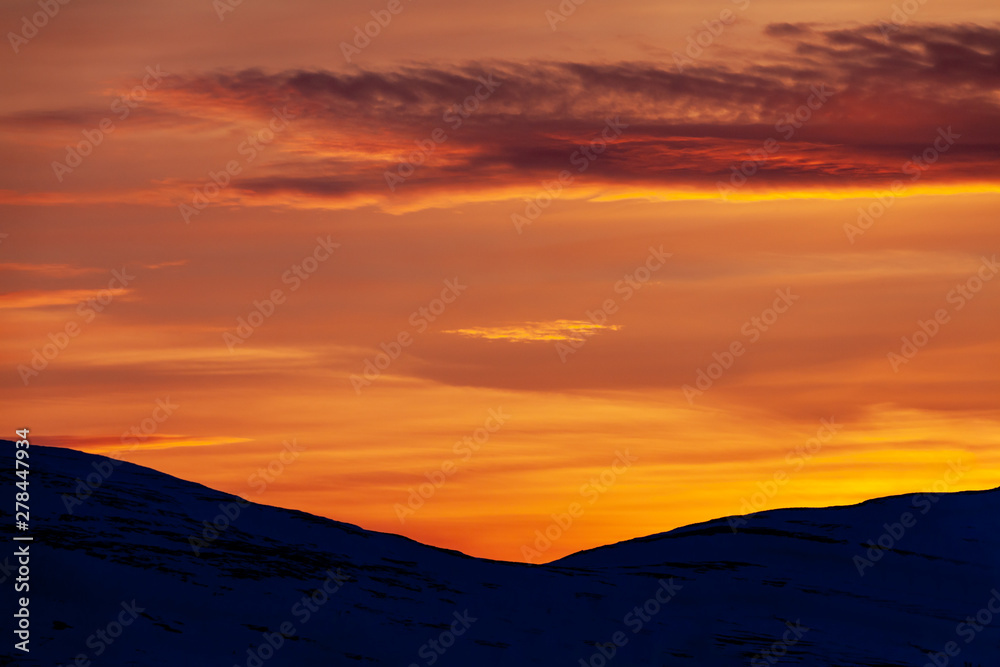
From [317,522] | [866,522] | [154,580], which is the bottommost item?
[866,522]

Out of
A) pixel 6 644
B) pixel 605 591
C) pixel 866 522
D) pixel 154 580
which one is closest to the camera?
pixel 6 644

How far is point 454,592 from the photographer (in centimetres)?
6569

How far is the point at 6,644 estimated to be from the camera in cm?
4741

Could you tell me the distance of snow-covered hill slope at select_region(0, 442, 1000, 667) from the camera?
175ft

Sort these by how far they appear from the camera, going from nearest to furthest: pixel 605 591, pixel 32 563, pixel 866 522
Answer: pixel 32 563, pixel 605 591, pixel 866 522

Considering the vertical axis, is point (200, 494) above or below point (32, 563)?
below

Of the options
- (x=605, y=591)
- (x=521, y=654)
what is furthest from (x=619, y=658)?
(x=605, y=591)

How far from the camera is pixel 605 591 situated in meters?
69.0

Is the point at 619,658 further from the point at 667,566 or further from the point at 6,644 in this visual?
the point at 6,644

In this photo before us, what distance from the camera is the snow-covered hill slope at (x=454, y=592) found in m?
53.3

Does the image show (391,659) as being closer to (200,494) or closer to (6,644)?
(6,644)

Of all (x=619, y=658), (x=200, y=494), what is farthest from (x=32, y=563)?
(x=619, y=658)

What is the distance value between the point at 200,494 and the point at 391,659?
22.1 meters

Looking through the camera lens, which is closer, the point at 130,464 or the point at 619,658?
the point at 619,658
